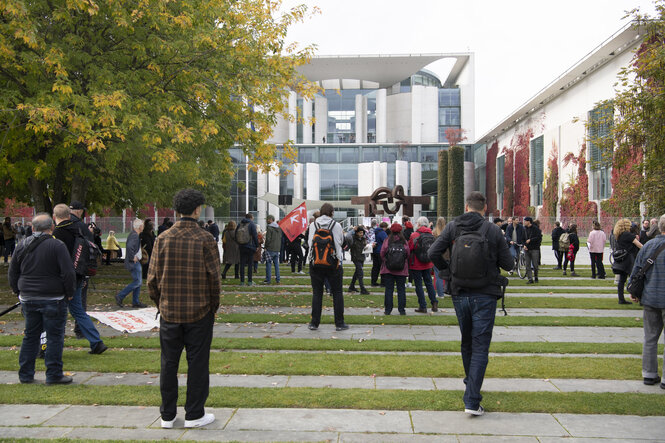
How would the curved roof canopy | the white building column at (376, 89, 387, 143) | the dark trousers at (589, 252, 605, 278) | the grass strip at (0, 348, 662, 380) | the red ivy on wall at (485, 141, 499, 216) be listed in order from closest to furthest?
the grass strip at (0, 348, 662, 380), the dark trousers at (589, 252, 605, 278), the red ivy on wall at (485, 141, 499, 216), the curved roof canopy, the white building column at (376, 89, 387, 143)

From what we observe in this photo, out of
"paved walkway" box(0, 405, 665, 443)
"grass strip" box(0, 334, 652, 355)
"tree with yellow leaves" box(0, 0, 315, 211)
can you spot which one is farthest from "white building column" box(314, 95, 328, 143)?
"paved walkway" box(0, 405, 665, 443)

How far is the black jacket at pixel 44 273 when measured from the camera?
586 cm

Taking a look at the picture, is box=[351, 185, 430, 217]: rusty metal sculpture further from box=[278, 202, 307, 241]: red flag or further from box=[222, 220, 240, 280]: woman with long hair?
box=[278, 202, 307, 241]: red flag

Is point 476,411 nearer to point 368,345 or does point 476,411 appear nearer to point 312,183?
point 368,345

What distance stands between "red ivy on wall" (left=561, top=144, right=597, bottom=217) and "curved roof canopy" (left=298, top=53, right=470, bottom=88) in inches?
1189

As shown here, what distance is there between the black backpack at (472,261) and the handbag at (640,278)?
2.25 metres

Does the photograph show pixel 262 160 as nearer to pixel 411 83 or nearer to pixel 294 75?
pixel 294 75

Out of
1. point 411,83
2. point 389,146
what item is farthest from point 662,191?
point 411,83

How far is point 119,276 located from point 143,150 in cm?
708

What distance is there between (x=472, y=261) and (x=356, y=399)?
1.70 m

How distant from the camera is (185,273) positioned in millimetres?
4543

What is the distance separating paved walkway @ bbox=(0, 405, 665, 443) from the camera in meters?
4.35

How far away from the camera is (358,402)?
5191 millimetres

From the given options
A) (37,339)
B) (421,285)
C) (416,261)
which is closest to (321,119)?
(416,261)
